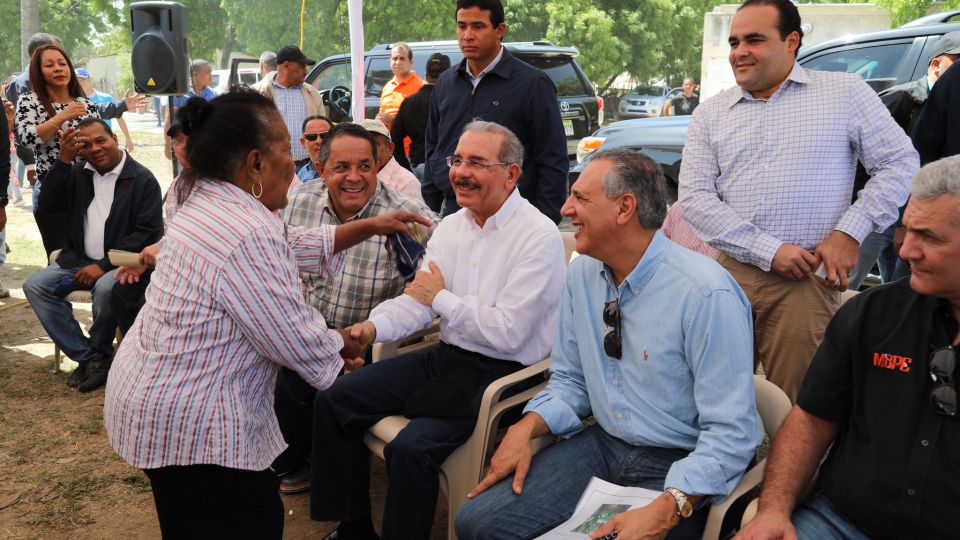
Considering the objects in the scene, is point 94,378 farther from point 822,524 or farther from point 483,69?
point 822,524

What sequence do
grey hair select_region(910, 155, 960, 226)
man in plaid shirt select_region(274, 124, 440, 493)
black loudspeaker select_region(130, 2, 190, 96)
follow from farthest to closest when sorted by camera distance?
black loudspeaker select_region(130, 2, 190, 96)
man in plaid shirt select_region(274, 124, 440, 493)
grey hair select_region(910, 155, 960, 226)

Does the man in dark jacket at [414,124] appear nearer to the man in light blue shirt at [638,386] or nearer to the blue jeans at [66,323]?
the blue jeans at [66,323]

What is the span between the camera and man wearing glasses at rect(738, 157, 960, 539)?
191 cm

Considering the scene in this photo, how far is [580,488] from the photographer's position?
2.43 metres

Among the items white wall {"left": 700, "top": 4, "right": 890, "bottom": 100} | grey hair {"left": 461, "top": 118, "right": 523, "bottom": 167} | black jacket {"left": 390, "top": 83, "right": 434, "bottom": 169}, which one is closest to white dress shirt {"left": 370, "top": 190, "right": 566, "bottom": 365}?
grey hair {"left": 461, "top": 118, "right": 523, "bottom": 167}

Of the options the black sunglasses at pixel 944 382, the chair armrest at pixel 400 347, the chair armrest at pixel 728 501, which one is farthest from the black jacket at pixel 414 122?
the black sunglasses at pixel 944 382

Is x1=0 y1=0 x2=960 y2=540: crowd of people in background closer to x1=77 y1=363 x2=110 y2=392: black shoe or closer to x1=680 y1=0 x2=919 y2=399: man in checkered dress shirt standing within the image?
x1=680 y1=0 x2=919 y2=399: man in checkered dress shirt standing

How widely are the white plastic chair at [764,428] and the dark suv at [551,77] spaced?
314 inches

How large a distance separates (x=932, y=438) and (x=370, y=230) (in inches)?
75.1

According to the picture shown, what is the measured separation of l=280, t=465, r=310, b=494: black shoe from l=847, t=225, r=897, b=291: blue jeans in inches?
112

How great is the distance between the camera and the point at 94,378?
5.13m

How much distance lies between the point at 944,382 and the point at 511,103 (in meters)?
2.76

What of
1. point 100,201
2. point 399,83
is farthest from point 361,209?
point 399,83

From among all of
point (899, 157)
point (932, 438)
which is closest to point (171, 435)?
point (932, 438)
